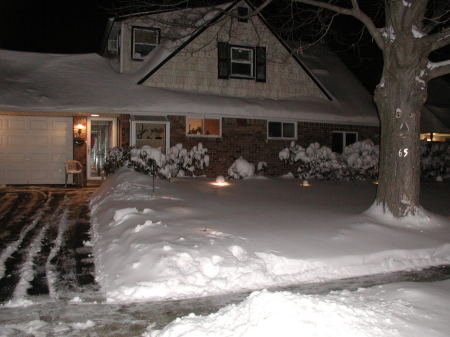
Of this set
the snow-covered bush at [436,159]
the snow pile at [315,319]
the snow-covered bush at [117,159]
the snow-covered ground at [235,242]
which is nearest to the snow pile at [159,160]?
the snow-covered bush at [117,159]

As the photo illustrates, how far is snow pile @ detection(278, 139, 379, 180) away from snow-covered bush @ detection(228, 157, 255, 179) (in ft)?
4.76

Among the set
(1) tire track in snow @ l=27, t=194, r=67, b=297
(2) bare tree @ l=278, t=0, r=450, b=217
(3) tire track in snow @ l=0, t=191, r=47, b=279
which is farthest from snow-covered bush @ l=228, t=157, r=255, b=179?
(2) bare tree @ l=278, t=0, r=450, b=217

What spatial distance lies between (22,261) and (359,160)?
12.4 metres

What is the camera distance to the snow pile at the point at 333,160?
15.9 metres

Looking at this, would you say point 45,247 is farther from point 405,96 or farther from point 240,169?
point 240,169

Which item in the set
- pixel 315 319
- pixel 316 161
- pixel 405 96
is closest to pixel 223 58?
pixel 316 161

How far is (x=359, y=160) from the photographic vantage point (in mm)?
15953

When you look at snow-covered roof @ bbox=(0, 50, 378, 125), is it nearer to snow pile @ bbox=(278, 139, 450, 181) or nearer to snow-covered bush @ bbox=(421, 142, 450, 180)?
snow pile @ bbox=(278, 139, 450, 181)

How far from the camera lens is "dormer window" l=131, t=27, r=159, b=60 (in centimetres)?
1761

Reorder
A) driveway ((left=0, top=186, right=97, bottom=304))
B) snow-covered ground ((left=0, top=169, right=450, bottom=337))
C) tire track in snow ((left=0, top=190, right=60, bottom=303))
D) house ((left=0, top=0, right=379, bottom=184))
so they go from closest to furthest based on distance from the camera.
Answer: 1. snow-covered ground ((left=0, top=169, right=450, bottom=337))
2. tire track in snow ((left=0, top=190, right=60, bottom=303))
3. driveway ((left=0, top=186, right=97, bottom=304))
4. house ((left=0, top=0, right=379, bottom=184))

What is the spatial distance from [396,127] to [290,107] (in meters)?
8.57

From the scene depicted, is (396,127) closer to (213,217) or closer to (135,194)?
(213,217)

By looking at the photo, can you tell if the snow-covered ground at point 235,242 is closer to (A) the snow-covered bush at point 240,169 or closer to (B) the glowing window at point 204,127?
(A) the snow-covered bush at point 240,169

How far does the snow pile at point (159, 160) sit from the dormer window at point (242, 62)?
384cm
